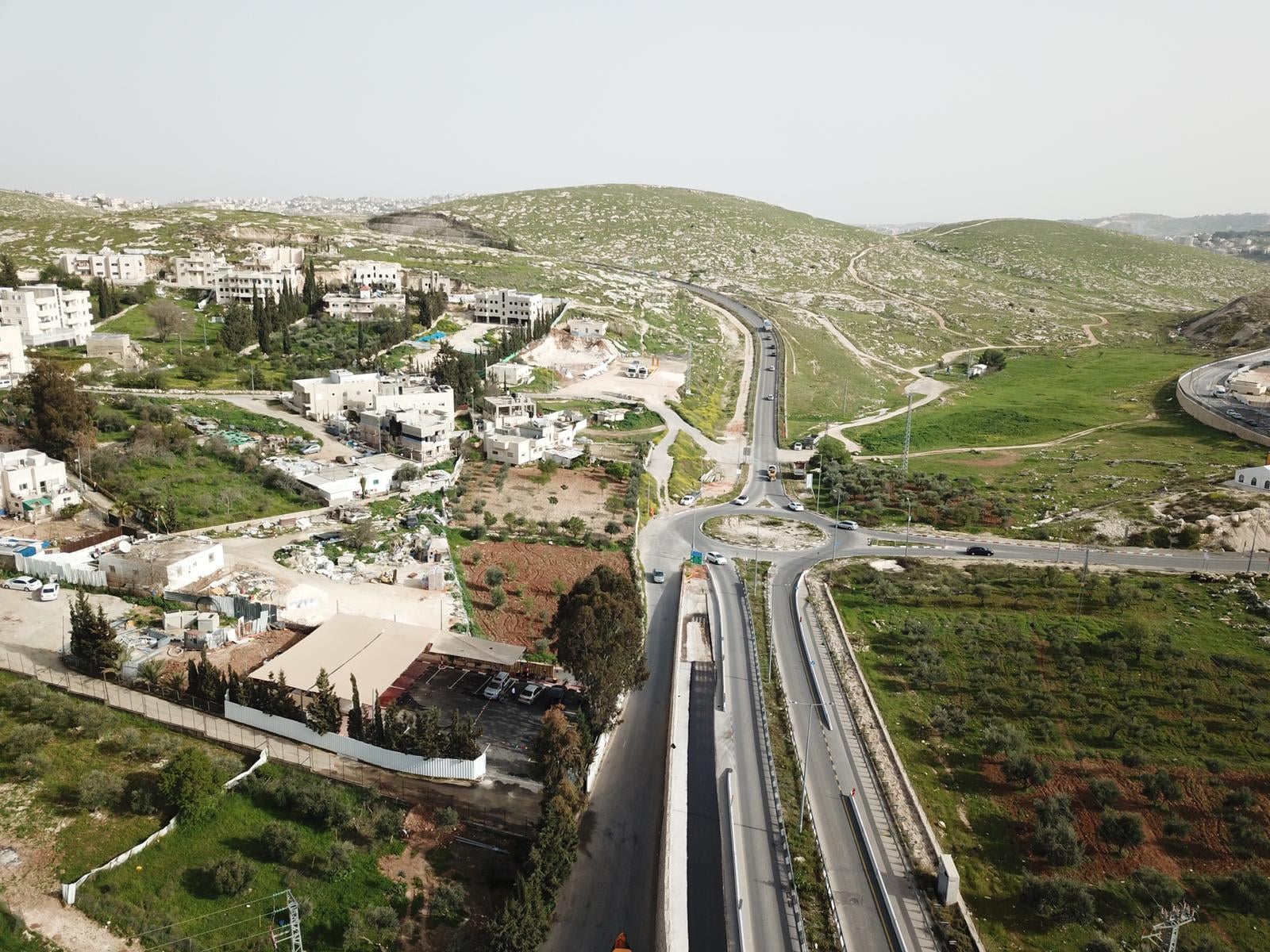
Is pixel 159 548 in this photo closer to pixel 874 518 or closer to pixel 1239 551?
pixel 874 518

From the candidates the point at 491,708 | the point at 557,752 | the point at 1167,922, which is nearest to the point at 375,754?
the point at 491,708

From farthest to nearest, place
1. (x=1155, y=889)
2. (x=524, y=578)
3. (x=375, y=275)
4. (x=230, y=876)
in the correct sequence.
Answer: (x=375, y=275)
(x=524, y=578)
(x=1155, y=889)
(x=230, y=876)

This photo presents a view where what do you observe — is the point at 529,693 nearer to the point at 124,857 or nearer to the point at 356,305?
the point at 124,857

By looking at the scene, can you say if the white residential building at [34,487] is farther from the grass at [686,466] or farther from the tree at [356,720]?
the grass at [686,466]

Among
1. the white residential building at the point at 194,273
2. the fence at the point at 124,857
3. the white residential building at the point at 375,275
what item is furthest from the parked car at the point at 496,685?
the white residential building at the point at 194,273

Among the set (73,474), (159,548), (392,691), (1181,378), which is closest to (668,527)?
(392,691)

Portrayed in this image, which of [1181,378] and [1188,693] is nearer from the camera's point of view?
[1188,693]
